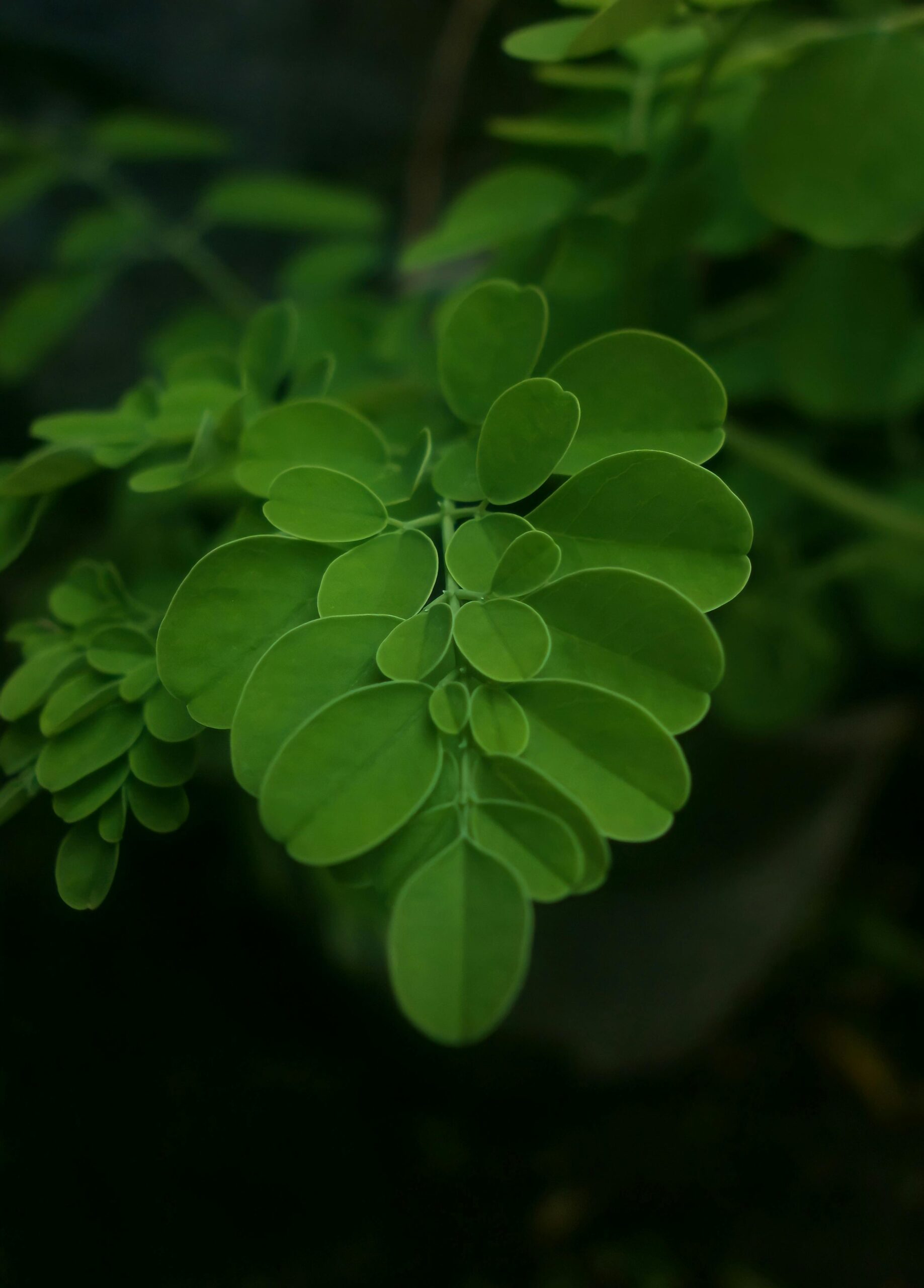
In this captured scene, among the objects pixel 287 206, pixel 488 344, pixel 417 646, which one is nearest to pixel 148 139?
pixel 287 206

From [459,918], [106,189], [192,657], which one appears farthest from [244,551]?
[106,189]

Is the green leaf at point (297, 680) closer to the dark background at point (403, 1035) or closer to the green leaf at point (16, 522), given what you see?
the green leaf at point (16, 522)

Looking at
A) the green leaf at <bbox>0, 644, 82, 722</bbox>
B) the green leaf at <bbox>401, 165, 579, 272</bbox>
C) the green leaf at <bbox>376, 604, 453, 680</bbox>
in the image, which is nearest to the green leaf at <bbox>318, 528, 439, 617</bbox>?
the green leaf at <bbox>376, 604, 453, 680</bbox>

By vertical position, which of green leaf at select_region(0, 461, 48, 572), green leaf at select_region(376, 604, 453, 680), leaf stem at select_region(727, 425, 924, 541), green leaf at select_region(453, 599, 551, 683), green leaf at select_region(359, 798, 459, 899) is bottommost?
leaf stem at select_region(727, 425, 924, 541)

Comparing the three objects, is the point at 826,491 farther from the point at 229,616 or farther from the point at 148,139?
the point at 148,139

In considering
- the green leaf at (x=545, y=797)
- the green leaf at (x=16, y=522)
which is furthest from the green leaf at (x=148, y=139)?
the green leaf at (x=545, y=797)

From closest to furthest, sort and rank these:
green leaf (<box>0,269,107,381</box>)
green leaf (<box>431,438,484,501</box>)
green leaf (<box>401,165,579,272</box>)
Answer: green leaf (<box>431,438,484,501</box>) < green leaf (<box>401,165,579,272</box>) < green leaf (<box>0,269,107,381</box>)

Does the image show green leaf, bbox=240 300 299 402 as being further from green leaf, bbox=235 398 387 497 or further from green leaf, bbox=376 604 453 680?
green leaf, bbox=376 604 453 680
